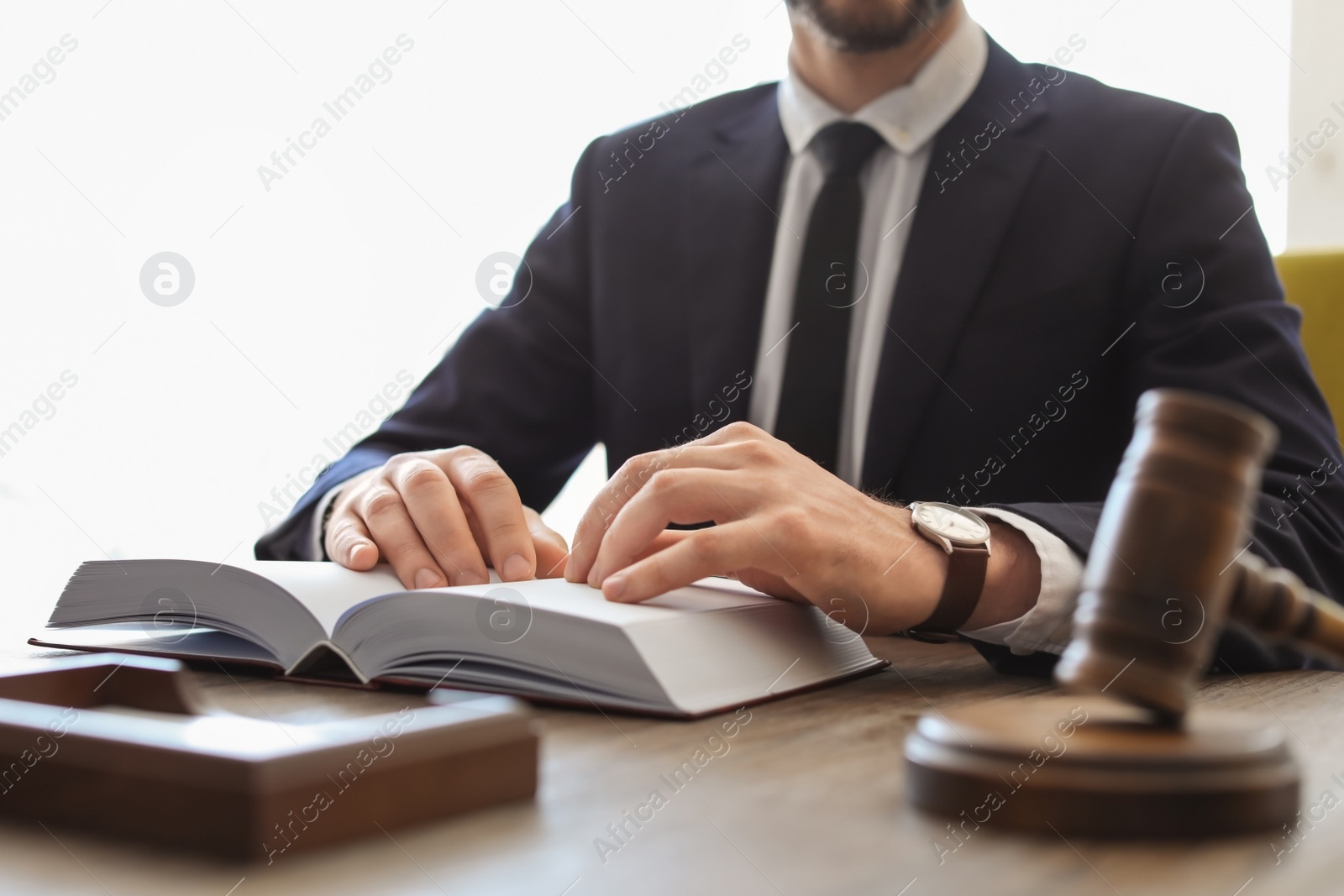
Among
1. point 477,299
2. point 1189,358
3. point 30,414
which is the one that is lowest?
point 1189,358

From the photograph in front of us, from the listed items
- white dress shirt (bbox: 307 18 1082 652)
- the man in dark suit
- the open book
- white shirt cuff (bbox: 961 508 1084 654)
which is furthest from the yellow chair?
the open book

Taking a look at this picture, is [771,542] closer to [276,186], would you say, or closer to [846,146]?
[846,146]

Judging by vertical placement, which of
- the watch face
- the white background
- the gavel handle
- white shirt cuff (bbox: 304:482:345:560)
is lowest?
the watch face

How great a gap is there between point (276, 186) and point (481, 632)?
2809mm

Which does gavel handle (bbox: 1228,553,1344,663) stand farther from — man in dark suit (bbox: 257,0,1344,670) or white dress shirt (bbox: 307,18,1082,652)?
white dress shirt (bbox: 307,18,1082,652)

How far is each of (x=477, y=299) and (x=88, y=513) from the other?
1.37m

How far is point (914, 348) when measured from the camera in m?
1.51

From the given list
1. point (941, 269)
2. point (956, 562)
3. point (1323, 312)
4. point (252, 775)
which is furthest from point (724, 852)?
point (1323, 312)

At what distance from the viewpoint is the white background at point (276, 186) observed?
3.05 metres

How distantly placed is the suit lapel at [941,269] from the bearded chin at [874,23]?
18 centimetres

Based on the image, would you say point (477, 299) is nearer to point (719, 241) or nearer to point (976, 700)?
point (719, 241)

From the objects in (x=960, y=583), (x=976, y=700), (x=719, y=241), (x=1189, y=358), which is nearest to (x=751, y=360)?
(x=719, y=241)

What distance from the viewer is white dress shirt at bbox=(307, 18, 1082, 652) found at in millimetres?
1614

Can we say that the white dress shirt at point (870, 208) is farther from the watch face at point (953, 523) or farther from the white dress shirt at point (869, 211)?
the watch face at point (953, 523)
